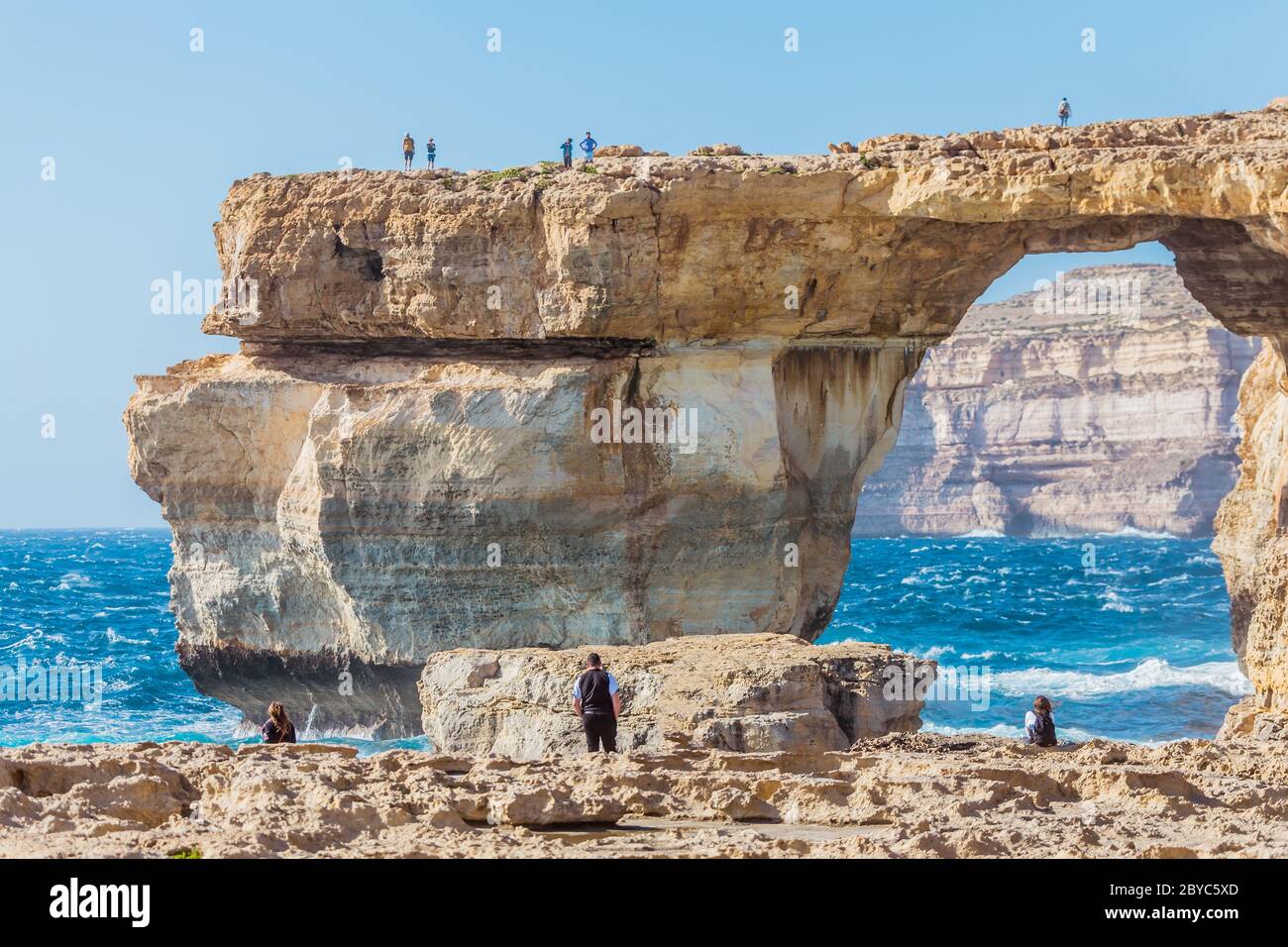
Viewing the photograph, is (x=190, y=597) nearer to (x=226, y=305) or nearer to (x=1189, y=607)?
(x=226, y=305)

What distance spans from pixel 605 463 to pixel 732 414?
1897 millimetres

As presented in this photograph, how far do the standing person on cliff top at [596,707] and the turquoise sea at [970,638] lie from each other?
11112 millimetres

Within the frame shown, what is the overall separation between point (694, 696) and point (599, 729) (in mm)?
1158

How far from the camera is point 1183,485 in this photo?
107 m

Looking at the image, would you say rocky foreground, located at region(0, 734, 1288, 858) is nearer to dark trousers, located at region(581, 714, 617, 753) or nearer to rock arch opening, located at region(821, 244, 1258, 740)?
dark trousers, located at region(581, 714, 617, 753)

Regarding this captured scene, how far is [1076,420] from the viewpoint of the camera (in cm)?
11000

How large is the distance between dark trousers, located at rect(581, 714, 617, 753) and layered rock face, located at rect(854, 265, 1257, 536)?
85.8m
